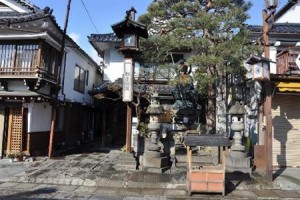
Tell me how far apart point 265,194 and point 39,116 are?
12.4 metres

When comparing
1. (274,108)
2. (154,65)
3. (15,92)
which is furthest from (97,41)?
(274,108)

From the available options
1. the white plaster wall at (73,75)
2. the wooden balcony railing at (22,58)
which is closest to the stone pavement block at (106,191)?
the wooden balcony railing at (22,58)

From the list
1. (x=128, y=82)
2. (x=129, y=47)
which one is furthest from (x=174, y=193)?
(x=129, y=47)

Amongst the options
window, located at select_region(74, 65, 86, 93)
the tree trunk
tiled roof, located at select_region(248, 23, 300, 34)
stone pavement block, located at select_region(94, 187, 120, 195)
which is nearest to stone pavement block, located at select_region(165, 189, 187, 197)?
stone pavement block, located at select_region(94, 187, 120, 195)

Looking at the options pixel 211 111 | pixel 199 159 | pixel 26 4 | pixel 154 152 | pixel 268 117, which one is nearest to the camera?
pixel 268 117

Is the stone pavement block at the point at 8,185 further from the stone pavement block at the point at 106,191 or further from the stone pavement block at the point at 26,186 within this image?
the stone pavement block at the point at 106,191

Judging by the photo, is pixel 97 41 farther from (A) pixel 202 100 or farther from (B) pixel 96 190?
(B) pixel 96 190

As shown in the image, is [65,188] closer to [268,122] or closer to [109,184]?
[109,184]

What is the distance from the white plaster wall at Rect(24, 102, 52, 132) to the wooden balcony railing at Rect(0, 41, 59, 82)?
168 cm

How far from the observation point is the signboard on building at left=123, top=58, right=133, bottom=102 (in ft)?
46.2

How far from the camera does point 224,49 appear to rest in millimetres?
14234

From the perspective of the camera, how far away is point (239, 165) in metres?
13.4

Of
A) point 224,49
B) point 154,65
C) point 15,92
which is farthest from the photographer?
point 154,65

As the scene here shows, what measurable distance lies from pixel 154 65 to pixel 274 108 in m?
6.85
